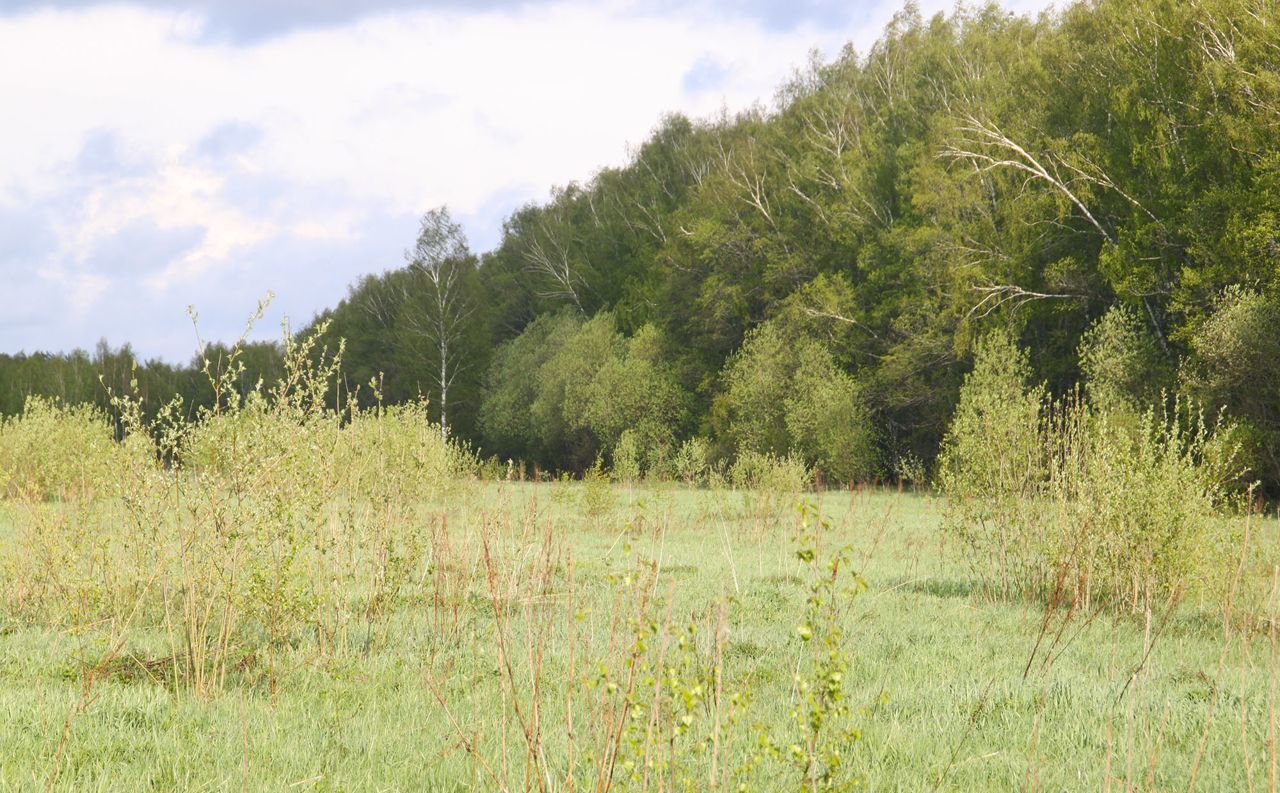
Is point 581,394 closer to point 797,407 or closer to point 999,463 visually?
point 797,407

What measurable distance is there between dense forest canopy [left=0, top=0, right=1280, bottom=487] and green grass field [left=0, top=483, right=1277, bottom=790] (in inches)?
276

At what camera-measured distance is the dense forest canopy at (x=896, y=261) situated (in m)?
24.3

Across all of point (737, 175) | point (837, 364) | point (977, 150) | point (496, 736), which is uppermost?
point (737, 175)

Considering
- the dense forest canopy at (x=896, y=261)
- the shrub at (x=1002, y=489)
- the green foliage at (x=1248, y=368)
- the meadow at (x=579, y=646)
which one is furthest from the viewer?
the dense forest canopy at (x=896, y=261)

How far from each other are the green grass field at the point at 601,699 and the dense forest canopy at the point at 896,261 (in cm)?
700

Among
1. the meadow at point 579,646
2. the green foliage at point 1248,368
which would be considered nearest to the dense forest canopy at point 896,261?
the green foliage at point 1248,368

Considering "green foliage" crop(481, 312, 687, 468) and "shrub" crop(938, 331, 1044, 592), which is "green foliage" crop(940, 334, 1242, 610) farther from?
"green foliage" crop(481, 312, 687, 468)

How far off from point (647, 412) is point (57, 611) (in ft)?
125

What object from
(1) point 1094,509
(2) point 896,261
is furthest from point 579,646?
(2) point 896,261

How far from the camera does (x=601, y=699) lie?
3529 millimetres

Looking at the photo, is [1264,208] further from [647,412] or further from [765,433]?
[647,412]

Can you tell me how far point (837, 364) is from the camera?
1480 inches

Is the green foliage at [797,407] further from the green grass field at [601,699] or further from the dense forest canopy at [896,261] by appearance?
the green grass field at [601,699]

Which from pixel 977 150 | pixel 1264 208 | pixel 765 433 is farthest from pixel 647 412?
pixel 1264 208
